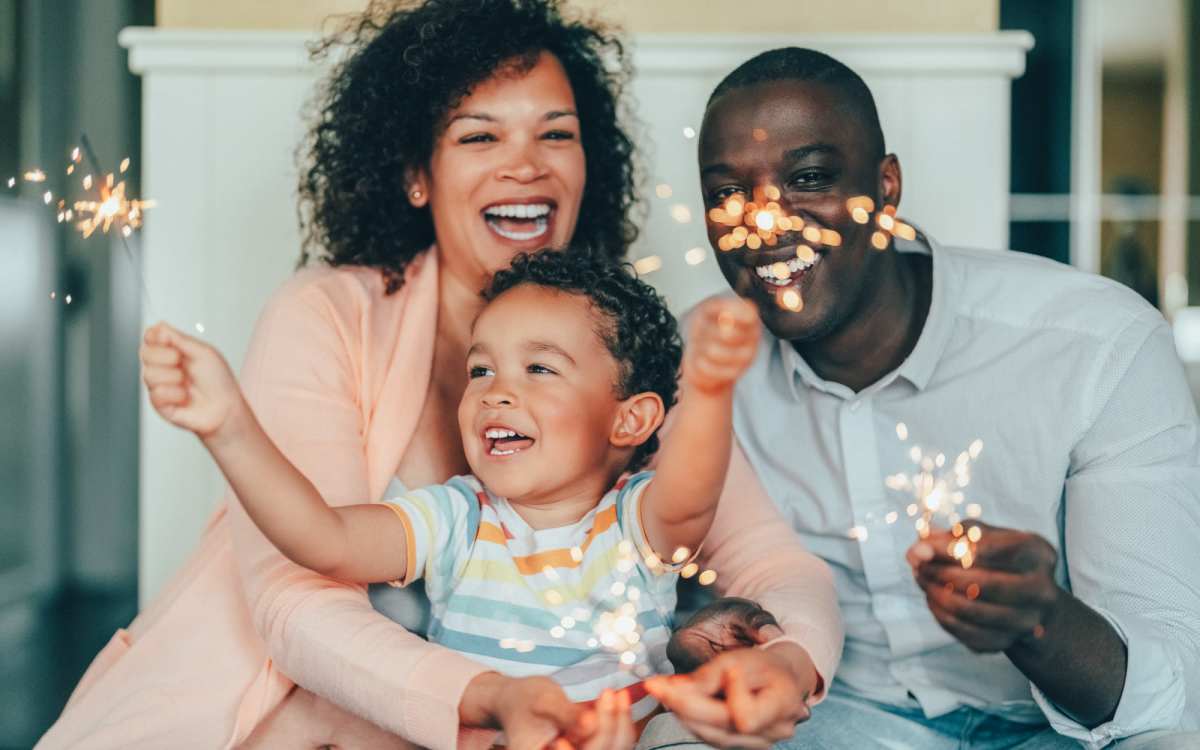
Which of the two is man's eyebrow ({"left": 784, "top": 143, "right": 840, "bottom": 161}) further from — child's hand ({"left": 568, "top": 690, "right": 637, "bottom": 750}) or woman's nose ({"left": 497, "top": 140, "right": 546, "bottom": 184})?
child's hand ({"left": 568, "top": 690, "right": 637, "bottom": 750})

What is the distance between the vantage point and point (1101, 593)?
138cm

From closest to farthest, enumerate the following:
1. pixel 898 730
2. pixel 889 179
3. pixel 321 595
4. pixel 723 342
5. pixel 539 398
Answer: pixel 723 342 < pixel 321 595 < pixel 539 398 < pixel 898 730 < pixel 889 179

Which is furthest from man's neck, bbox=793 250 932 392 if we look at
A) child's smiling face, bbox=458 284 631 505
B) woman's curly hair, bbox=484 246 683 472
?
child's smiling face, bbox=458 284 631 505

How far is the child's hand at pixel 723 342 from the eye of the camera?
40.1 inches

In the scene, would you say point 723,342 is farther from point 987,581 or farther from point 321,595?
point 321,595

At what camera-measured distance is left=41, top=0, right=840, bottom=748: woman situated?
4.18 ft

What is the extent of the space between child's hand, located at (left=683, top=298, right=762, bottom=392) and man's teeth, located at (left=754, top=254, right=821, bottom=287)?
1.54ft

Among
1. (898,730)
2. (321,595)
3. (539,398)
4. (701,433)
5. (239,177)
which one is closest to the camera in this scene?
(701,433)

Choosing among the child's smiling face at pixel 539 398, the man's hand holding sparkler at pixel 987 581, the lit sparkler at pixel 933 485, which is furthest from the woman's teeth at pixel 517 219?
the man's hand holding sparkler at pixel 987 581

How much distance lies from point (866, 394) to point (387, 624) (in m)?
0.71

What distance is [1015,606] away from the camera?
1094 millimetres

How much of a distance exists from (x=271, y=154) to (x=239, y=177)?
0.07 meters

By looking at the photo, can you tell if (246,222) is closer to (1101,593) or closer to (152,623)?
(152,623)

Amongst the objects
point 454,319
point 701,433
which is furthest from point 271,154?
point 701,433
